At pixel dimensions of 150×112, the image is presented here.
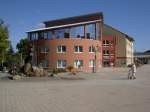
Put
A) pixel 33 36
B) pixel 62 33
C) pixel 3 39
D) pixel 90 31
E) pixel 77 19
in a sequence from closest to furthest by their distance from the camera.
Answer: pixel 3 39, pixel 62 33, pixel 90 31, pixel 33 36, pixel 77 19

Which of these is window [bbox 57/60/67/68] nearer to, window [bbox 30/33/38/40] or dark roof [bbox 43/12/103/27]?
window [bbox 30/33/38/40]

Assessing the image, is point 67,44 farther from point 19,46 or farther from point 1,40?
point 19,46

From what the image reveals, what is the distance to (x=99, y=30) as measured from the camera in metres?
69.9

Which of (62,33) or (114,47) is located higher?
(62,33)

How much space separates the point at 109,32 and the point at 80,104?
8295 cm

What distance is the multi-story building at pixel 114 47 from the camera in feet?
299

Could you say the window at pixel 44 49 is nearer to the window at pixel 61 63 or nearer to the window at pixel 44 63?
the window at pixel 44 63

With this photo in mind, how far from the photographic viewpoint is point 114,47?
92750mm

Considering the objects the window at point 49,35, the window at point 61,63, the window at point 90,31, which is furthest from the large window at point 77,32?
the window at point 61,63

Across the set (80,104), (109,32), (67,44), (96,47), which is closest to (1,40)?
(67,44)

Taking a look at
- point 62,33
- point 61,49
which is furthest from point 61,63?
point 62,33

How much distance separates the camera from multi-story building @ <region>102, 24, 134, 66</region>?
3593 inches

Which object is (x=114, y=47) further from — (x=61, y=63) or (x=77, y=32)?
(x=61, y=63)

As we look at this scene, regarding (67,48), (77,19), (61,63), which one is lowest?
(61,63)
